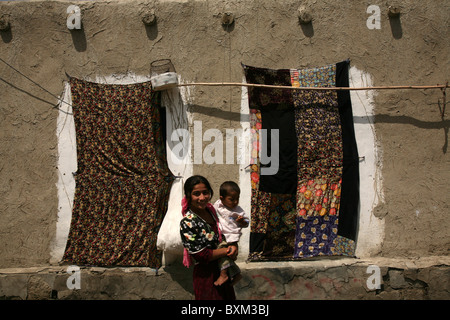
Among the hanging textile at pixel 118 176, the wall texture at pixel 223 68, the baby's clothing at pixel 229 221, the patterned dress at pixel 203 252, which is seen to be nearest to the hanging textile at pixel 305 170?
the wall texture at pixel 223 68

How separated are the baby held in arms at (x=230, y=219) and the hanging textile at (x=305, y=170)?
1313 mm

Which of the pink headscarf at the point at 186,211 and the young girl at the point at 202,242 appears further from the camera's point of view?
the pink headscarf at the point at 186,211

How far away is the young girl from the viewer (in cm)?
294

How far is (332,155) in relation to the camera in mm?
4688

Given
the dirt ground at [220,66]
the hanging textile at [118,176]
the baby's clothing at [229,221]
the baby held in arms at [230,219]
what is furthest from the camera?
the dirt ground at [220,66]

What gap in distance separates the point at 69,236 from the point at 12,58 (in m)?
2.17

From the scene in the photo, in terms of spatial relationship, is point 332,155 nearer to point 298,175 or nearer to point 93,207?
point 298,175

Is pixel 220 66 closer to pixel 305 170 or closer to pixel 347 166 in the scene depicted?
pixel 305 170

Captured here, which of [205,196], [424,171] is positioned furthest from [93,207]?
[424,171]

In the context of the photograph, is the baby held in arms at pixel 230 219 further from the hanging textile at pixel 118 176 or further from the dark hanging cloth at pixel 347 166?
the dark hanging cloth at pixel 347 166

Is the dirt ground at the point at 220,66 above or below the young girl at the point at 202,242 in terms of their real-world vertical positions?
above

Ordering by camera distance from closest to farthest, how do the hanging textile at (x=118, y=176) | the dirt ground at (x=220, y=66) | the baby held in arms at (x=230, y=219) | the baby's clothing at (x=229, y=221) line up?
the baby held in arms at (x=230, y=219) < the baby's clothing at (x=229, y=221) < the hanging textile at (x=118, y=176) < the dirt ground at (x=220, y=66)

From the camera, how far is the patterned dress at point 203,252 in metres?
2.93

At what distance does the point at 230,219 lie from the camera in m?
3.34
